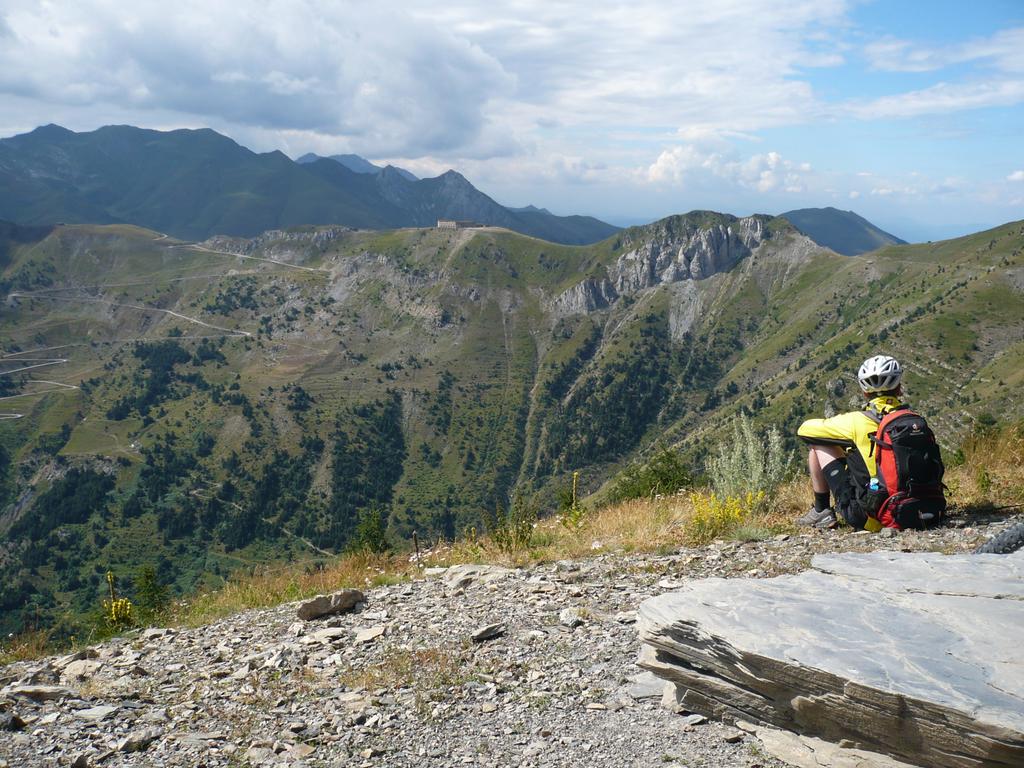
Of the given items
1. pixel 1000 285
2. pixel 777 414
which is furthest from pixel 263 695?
pixel 1000 285

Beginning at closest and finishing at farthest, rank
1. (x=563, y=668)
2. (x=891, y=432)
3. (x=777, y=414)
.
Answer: (x=563, y=668) < (x=891, y=432) < (x=777, y=414)

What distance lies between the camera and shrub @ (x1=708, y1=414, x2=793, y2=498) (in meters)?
11.2

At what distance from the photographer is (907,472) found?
8656mm

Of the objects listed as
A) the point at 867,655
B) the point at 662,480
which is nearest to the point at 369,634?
the point at 867,655

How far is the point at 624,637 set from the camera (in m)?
6.73

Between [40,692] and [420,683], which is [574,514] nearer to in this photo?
[420,683]

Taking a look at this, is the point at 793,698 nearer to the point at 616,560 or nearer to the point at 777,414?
the point at 616,560

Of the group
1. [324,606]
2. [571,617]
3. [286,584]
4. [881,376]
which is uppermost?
[881,376]

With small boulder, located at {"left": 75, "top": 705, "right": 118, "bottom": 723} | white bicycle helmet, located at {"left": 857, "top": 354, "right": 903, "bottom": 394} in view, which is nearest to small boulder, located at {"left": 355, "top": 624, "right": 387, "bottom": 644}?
small boulder, located at {"left": 75, "top": 705, "right": 118, "bottom": 723}

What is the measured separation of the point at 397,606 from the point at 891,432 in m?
6.67

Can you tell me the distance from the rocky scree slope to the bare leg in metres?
0.77

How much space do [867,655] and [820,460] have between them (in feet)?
17.8

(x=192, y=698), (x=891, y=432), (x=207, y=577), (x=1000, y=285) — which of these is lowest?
(x=207, y=577)

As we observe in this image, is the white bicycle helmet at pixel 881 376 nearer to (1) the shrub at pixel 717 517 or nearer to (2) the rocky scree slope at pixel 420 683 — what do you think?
(2) the rocky scree slope at pixel 420 683
